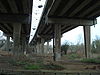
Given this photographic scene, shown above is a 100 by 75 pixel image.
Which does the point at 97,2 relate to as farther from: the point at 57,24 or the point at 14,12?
the point at 14,12

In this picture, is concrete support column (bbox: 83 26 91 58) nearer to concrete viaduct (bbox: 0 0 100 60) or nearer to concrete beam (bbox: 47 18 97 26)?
concrete viaduct (bbox: 0 0 100 60)

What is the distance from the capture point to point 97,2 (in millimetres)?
29562

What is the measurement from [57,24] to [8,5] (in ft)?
34.4

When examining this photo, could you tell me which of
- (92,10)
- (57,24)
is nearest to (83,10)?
(92,10)

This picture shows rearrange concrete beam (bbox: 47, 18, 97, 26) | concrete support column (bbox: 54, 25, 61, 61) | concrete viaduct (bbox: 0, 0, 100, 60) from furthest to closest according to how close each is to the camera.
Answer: concrete beam (bbox: 47, 18, 97, 26) < concrete support column (bbox: 54, 25, 61, 61) < concrete viaduct (bbox: 0, 0, 100, 60)

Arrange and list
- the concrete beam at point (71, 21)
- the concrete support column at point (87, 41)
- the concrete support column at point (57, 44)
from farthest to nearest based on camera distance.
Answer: the concrete support column at point (87, 41)
the concrete beam at point (71, 21)
the concrete support column at point (57, 44)

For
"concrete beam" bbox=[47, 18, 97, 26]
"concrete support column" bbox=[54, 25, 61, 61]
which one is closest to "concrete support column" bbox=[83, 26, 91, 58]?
"concrete beam" bbox=[47, 18, 97, 26]

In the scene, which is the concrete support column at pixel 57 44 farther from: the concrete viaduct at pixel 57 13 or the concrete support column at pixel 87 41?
the concrete support column at pixel 87 41

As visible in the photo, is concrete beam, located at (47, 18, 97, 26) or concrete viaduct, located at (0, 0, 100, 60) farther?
concrete beam, located at (47, 18, 97, 26)

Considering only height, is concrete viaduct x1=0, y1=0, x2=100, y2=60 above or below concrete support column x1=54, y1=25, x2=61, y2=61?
above

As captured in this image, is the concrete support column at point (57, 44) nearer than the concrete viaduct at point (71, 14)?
No

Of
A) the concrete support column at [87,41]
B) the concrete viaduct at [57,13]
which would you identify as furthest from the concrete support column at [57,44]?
the concrete support column at [87,41]

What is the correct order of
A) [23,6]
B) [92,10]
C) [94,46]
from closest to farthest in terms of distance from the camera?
[23,6] < [92,10] < [94,46]

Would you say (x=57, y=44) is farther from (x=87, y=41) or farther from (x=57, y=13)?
(x=87, y=41)
